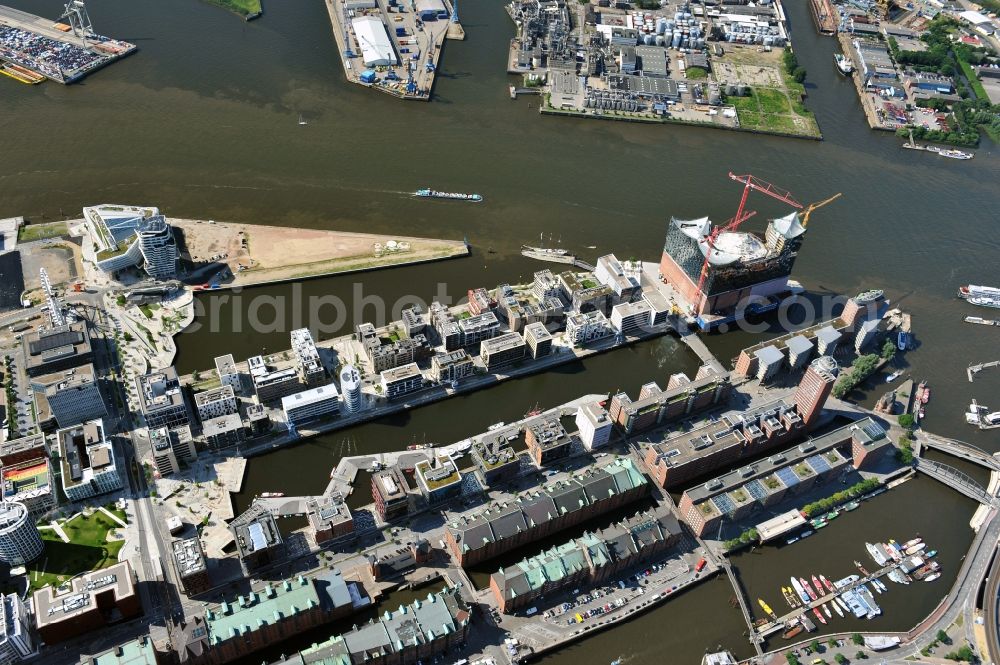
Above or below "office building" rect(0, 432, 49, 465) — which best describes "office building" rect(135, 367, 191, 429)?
above

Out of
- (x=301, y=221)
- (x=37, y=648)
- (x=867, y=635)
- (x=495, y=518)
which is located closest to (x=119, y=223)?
(x=301, y=221)

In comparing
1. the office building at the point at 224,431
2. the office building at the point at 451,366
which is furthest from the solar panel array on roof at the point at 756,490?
the office building at the point at 224,431

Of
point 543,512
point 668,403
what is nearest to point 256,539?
point 543,512

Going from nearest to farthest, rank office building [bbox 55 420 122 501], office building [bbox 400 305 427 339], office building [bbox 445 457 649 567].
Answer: office building [bbox 445 457 649 567] → office building [bbox 55 420 122 501] → office building [bbox 400 305 427 339]

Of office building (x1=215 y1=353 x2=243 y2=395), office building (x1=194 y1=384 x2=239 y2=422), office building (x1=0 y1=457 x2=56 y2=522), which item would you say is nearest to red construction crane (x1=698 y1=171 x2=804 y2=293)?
office building (x1=215 y1=353 x2=243 y2=395)

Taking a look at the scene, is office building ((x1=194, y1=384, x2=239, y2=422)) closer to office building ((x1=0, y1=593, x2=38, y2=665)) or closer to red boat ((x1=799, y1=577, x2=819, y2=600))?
office building ((x1=0, y1=593, x2=38, y2=665))

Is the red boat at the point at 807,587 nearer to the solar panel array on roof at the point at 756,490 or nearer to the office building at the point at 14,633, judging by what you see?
the solar panel array on roof at the point at 756,490
